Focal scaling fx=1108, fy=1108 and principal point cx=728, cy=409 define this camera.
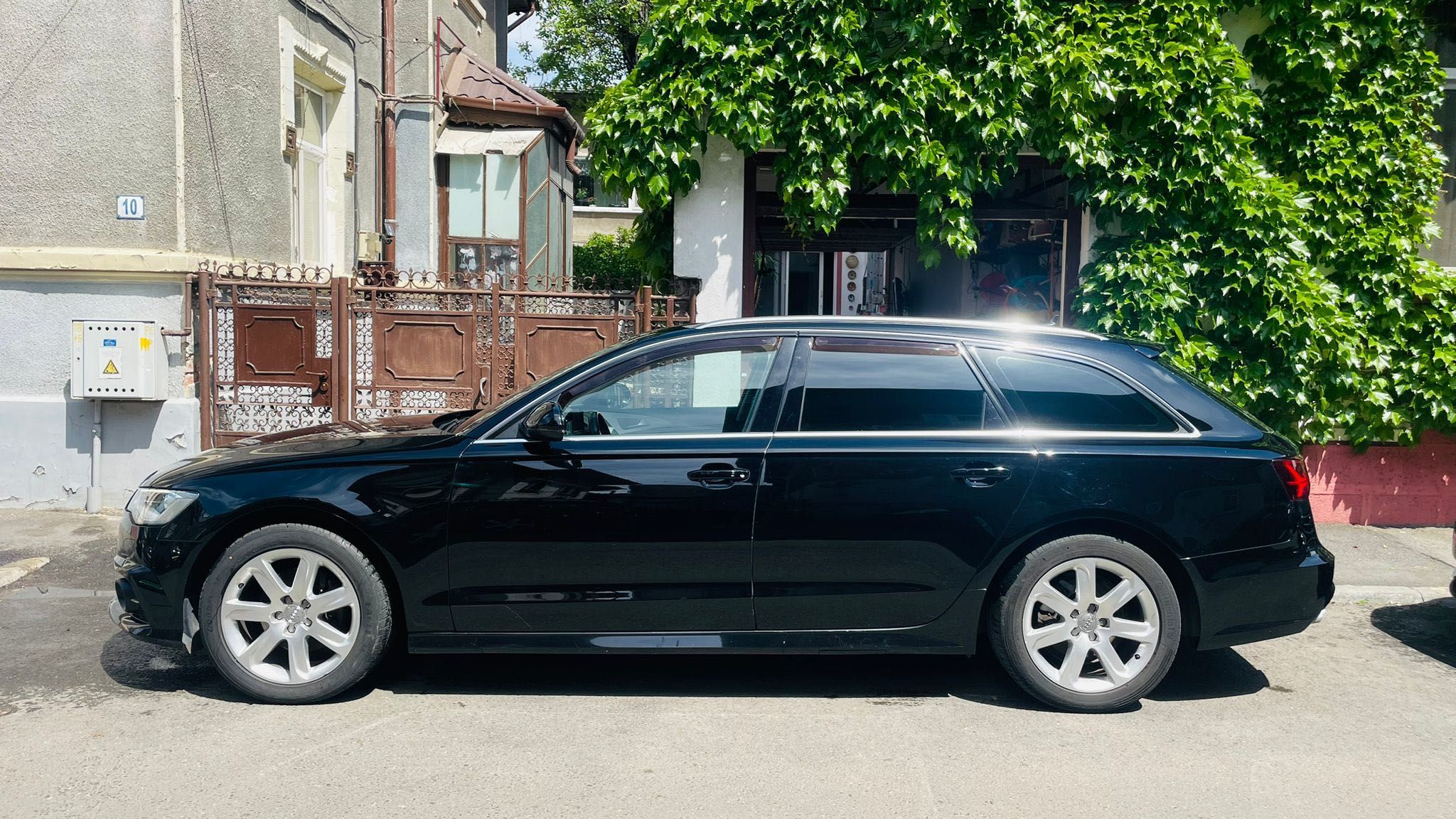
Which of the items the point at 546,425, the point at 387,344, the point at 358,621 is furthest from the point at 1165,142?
the point at 358,621

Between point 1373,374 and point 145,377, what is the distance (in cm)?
922

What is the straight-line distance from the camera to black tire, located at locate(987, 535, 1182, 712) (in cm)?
457

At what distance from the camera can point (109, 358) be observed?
8.05 metres

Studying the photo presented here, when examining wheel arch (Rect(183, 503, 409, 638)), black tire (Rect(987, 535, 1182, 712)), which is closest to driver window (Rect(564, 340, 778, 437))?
wheel arch (Rect(183, 503, 409, 638))

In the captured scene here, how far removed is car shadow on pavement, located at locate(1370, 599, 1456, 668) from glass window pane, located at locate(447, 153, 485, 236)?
34.7 feet

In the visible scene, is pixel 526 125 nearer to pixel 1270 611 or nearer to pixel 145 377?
pixel 145 377

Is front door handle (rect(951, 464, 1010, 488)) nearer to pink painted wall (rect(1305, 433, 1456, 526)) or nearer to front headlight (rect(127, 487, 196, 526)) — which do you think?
front headlight (rect(127, 487, 196, 526))

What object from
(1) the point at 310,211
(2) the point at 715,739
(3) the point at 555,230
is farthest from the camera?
(3) the point at 555,230

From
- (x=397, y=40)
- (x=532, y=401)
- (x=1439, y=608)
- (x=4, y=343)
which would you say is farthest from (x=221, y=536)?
(x=397, y=40)

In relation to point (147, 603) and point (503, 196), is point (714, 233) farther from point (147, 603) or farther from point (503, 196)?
point (503, 196)

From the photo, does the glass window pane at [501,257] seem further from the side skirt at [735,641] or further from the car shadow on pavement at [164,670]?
the side skirt at [735,641]

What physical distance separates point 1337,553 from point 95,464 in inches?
356

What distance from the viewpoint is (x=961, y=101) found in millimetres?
8133

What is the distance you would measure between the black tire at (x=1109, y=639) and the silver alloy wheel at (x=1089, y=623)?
18mm
